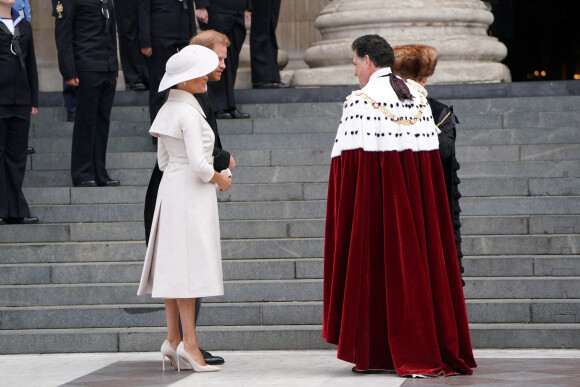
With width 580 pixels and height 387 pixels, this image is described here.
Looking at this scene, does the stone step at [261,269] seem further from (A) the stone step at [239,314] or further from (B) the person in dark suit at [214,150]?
(B) the person in dark suit at [214,150]

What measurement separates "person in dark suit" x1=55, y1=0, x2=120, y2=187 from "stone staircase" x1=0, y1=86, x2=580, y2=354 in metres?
0.29

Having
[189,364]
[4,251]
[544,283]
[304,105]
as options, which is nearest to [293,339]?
[189,364]

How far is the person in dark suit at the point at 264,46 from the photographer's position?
13375mm

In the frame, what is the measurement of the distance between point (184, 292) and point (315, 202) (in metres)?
2.88

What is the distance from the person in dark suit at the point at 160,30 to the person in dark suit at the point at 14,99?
131 centimetres

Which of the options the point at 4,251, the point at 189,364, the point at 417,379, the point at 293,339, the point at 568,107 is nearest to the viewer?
the point at 417,379

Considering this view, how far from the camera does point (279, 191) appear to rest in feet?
32.8

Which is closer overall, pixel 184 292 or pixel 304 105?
pixel 184 292

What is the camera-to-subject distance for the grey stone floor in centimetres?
662

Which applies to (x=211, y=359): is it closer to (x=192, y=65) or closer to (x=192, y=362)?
(x=192, y=362)

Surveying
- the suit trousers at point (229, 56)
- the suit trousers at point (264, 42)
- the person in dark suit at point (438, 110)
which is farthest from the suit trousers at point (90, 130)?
the person in dark suit at point (438, 110)

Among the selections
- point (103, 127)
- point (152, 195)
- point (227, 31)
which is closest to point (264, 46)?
point (227, 31)

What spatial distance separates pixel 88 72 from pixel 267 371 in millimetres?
4436

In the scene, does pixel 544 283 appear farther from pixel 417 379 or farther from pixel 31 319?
pixel 31 319
